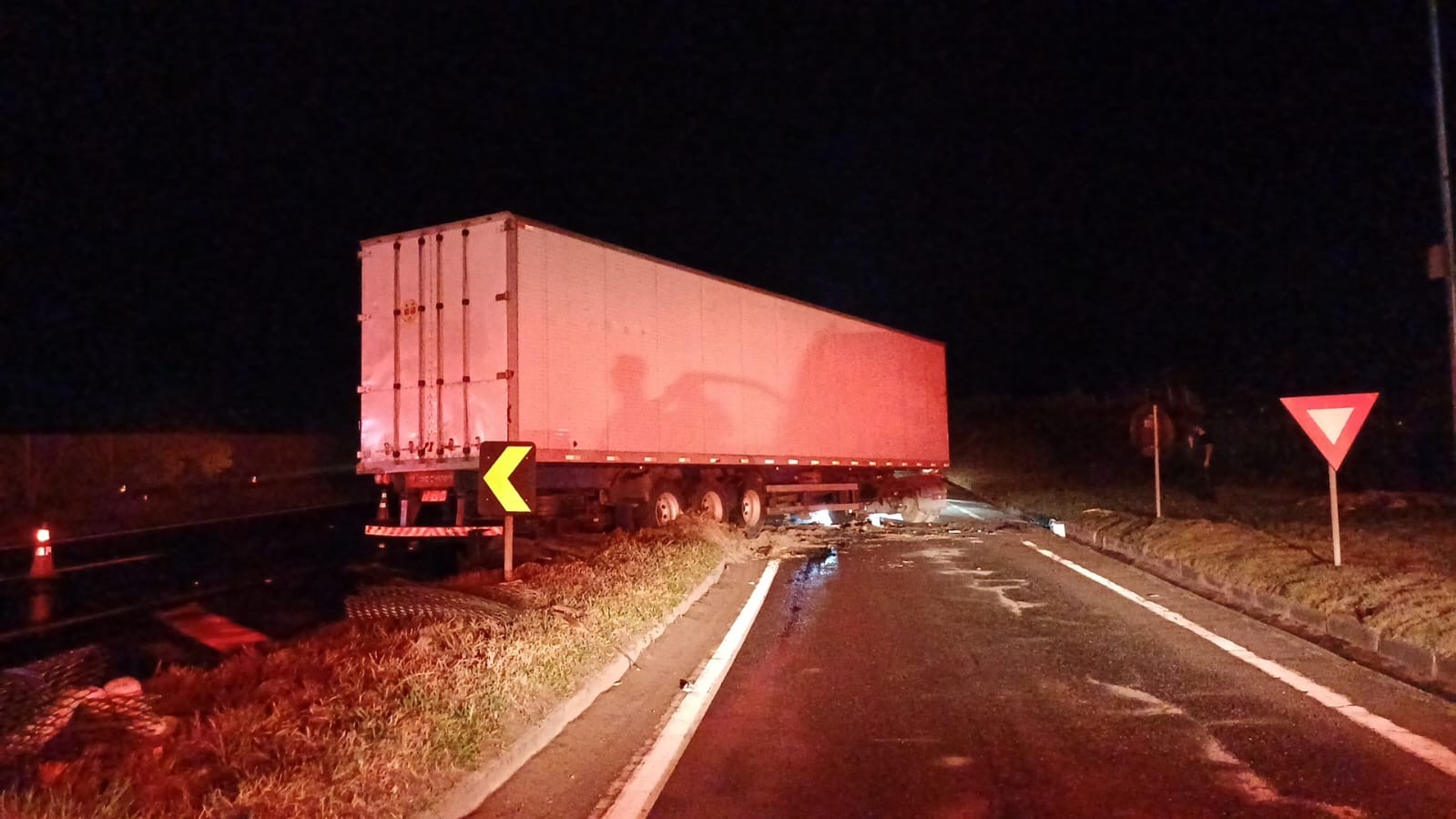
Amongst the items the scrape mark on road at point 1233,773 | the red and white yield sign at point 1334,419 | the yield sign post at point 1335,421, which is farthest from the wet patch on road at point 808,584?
the red and white yield sign at point 1334,419

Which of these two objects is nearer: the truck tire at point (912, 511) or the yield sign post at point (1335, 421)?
the yield sign post at point (1335, 421)

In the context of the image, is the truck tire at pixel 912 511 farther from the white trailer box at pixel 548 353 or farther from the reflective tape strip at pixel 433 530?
the reflective tape strip at pixel 433 530

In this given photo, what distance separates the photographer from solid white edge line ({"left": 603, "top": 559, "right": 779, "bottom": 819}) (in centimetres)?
537

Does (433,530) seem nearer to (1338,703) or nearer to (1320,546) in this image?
(1338,703)

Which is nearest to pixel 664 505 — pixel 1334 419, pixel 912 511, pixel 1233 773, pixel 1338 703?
pixel 1334 419

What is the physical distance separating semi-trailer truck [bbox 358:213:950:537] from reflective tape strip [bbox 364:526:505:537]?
26 millimetres

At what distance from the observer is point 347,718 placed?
→ 5.74 meters

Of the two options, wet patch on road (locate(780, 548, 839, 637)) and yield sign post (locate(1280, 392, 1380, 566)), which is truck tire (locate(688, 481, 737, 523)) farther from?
yield sign post (locate(1280, 392, 1380, 566))

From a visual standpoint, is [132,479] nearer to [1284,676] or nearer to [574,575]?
[574,575]

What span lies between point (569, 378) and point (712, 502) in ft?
→ 17.4

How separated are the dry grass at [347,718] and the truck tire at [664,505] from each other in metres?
7.42

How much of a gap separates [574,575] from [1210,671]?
5.85 metres

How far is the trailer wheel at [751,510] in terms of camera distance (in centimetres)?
2012

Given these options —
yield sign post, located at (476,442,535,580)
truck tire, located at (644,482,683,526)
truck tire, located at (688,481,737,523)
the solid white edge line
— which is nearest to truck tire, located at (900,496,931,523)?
truck tire, located at (688,481,737,523)
